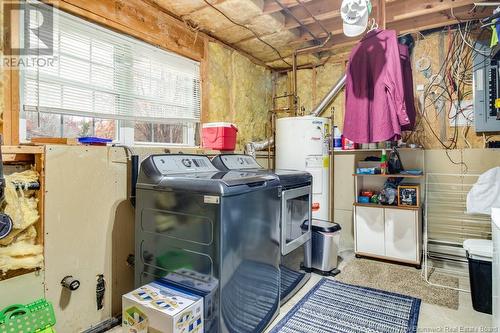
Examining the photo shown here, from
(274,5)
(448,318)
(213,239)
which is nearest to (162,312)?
(213,239)

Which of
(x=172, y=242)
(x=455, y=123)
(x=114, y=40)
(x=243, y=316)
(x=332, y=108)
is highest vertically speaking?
(x=114, y=40)

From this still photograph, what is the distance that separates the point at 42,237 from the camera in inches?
65.1

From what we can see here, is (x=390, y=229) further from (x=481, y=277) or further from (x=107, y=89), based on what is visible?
(x=107, y=89)

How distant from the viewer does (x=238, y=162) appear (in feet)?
8.71

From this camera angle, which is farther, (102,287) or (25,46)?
(102,287)

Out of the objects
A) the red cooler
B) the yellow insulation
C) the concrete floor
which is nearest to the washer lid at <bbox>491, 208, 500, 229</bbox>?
the concrete floor

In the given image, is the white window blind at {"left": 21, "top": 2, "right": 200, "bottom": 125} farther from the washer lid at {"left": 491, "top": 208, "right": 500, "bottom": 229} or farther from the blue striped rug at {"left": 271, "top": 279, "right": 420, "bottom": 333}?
the washer lid at {"left": 491, "top": 208, "right": 500, "bottom": 229}

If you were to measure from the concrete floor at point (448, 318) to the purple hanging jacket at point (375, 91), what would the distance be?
1373 millimetres

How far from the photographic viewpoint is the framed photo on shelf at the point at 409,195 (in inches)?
119

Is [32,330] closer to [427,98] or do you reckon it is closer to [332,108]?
[332,108]

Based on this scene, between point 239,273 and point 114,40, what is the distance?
206cm

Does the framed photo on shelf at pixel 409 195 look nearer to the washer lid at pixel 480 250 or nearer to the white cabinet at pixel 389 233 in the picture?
the white cabinet at pixel 389 233

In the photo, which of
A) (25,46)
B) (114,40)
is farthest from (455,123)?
(25,46)

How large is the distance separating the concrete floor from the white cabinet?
0.70m
